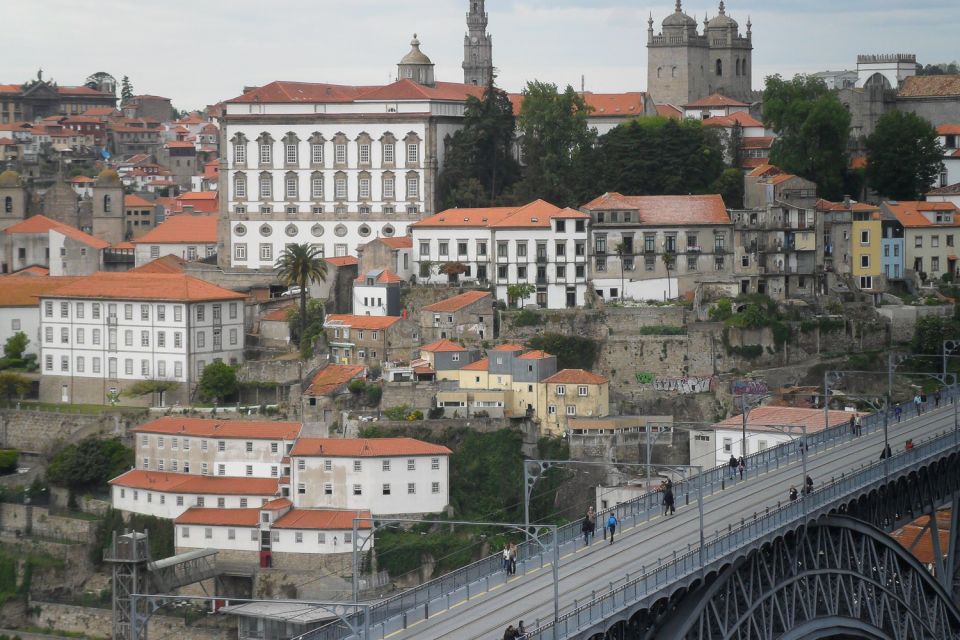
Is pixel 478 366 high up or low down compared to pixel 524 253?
down

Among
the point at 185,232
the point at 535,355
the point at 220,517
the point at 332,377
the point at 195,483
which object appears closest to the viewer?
the point at 220,517

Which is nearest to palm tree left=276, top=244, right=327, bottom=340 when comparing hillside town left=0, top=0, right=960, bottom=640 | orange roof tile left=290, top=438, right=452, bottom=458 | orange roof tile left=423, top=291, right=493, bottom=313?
hillside town left=0, top=0, right=960, bottom=640

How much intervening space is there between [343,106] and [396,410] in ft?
80.4

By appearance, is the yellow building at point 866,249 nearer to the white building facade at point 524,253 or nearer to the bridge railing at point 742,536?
the white building facade at point 524,253

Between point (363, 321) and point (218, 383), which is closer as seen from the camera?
point (218, 383)

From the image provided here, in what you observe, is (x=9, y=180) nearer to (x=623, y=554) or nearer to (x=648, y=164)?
(x=648, y=164)

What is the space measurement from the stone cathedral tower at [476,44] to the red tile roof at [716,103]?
64.5 m

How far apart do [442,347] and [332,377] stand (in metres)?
4.98

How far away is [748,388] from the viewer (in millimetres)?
80500

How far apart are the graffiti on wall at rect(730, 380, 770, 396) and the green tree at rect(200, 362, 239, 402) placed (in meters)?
22.1

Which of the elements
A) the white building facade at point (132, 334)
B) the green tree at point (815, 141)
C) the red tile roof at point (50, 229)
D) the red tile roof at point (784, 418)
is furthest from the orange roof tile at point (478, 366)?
the red tile roof at point (50, 229)

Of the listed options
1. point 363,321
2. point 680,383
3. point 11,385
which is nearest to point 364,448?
point 363,321

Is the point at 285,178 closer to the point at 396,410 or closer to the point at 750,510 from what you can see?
the point at 396,410

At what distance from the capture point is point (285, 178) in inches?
3831
